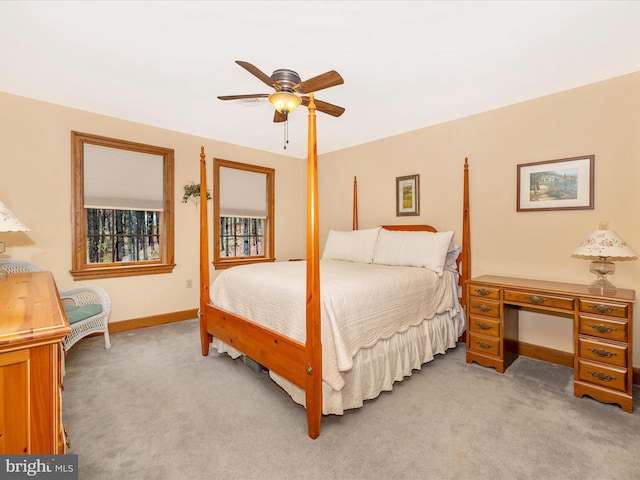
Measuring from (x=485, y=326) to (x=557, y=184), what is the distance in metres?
1.44

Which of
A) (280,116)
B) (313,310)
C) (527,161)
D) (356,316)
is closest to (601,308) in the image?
(527,161)

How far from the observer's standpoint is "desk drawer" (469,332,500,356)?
8.82ft

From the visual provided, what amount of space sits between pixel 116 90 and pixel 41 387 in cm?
287

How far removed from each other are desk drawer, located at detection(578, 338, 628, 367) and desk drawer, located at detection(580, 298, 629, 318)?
21cm

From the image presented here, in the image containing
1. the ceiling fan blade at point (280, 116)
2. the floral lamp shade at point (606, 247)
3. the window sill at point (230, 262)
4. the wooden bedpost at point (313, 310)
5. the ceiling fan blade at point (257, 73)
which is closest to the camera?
the wooden bedpost at point (313, 310)

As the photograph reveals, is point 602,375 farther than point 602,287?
No

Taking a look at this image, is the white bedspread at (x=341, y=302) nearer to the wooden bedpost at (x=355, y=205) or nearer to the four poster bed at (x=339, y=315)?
the four poster bed at (x=339, y=315)

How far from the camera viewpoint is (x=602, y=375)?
216 cm

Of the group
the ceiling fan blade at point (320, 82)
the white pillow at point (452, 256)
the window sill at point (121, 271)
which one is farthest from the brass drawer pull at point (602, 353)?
the window sill at point (121, 271)

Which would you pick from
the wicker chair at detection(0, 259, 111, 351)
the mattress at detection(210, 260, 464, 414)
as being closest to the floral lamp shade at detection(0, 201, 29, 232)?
the wicker chair at detection(0, 259, 111, 351)

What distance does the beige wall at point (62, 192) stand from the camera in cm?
300

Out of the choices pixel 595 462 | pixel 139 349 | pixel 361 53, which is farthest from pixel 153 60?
pixel 595 462

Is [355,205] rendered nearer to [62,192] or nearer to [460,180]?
[460,180]

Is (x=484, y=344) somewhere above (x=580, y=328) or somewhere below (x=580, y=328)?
below
